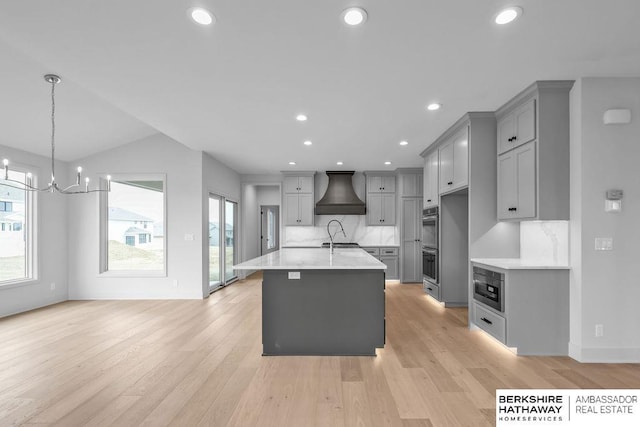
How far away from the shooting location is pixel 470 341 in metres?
3.40

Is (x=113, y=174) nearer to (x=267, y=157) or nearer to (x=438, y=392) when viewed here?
(x=267, y=157)

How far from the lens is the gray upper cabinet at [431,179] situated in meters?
5.13

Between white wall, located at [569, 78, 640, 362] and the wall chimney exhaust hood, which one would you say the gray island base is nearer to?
white wall, located at [569, 78, 640, 362]

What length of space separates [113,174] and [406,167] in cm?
581

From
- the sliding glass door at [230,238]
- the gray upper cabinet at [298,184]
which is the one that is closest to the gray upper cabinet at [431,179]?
the gray upper cabinet at [298,184]

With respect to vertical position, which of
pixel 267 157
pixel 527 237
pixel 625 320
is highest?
pixel 267 157

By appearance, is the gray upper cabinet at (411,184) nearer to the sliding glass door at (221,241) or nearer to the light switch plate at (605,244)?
the sliding glass door at (221,241)

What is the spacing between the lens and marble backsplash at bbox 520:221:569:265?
3.10 m

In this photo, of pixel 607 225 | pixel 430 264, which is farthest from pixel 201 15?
pixel 430 264

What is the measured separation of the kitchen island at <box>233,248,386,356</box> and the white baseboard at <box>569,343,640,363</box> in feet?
5.95

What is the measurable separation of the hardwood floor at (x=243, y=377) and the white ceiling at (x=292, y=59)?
260 cm

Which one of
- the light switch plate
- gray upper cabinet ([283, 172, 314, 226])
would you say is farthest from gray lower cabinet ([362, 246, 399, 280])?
the light switch plate

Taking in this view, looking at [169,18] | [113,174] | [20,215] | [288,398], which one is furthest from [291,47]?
[20,215]

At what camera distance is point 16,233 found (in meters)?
4.67
